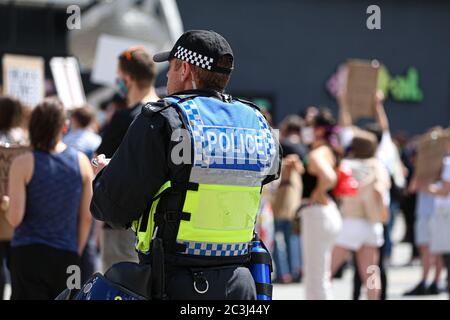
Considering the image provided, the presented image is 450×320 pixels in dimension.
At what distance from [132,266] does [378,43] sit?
25692 mm

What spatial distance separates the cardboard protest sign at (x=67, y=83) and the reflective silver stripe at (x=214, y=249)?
229 inches

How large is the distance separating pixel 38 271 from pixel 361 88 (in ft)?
19.1

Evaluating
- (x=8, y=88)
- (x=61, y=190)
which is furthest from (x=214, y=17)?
(x=61, y=190)

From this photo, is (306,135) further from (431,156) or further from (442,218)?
(442,218)

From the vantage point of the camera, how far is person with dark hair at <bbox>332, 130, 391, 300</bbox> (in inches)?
354

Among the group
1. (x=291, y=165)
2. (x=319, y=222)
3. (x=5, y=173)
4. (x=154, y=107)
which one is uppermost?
(x=154, y=107)

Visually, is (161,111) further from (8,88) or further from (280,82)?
(280,82)

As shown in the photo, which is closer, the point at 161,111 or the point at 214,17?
the point at 161,111

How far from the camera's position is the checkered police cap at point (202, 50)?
3.89 m

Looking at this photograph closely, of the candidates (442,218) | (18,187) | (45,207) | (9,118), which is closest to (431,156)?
(442,218)

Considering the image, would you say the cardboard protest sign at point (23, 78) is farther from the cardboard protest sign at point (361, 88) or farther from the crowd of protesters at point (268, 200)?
the cardboard protest sign at point (361, 88)

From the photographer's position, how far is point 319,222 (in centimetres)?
862

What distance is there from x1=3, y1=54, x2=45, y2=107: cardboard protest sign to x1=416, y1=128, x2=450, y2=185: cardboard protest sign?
4.26 metres
